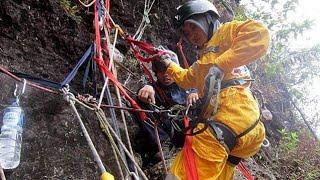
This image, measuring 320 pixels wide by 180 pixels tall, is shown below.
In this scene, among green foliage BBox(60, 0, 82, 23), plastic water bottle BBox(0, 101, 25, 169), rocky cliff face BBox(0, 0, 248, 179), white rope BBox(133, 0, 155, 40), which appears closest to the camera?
plastic water bottle BBox(0, 101, 25, 169)

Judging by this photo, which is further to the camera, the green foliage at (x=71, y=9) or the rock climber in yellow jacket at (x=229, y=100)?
the green foliage at (x=71, y=9)

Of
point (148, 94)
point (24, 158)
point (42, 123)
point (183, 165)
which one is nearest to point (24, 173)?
point (24, 158)

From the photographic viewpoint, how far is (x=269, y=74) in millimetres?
8672

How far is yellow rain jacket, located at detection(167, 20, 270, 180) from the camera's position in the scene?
301 centimetres

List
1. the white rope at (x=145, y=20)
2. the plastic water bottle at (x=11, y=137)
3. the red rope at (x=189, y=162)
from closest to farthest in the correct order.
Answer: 1. the red rope at (x=189, y=162)
2. the plastic water bottle at (x=11, y=137)
3. the white rope at (x=145, y=20)

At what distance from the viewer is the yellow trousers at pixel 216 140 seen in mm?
3000

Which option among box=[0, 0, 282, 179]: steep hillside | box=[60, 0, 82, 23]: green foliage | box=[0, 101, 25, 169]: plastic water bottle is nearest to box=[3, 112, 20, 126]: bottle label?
box=[0, 101, 25, 169]: plastic water bottle

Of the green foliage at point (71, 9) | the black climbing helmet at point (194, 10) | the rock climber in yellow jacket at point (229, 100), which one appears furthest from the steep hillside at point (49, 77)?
the black climbing helmet at point (194, 10)

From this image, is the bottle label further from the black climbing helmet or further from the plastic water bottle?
the black climbing helmet

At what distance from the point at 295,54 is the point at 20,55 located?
7.37 metres

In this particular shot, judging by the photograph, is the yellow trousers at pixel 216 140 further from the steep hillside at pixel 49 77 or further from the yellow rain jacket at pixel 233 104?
the steep hillside at pixel 49 77

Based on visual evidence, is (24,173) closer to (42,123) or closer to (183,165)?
(42,123)

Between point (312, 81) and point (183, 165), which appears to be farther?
point (312, 81)

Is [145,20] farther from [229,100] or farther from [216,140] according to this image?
[216,140]
